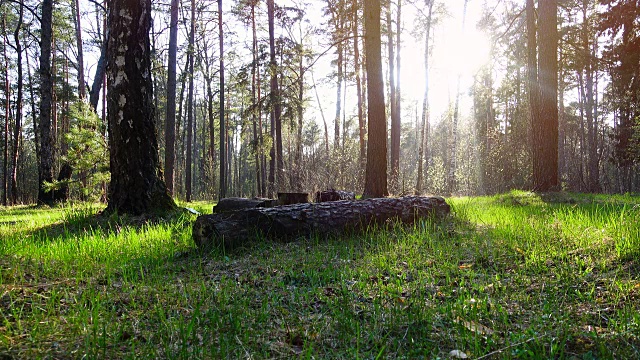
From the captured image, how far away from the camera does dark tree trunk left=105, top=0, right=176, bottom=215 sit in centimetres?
569

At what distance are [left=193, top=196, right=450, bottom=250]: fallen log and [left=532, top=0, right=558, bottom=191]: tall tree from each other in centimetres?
508

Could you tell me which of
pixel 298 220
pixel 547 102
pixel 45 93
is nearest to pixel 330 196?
pixel 298 220

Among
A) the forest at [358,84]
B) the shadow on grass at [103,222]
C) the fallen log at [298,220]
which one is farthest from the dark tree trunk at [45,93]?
the fallen log at [298,220]

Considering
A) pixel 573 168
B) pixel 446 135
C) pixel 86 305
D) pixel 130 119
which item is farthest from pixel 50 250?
pixel 446 135

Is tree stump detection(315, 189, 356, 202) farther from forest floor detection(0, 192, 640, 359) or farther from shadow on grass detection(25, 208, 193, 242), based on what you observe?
forest floor detection(0, 192, 640, 359)

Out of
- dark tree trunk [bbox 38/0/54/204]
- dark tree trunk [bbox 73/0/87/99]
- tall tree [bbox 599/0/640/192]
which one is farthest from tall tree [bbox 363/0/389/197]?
dark tree trunk [bbox 73/0/87/99]

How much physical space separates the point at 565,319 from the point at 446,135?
47825 mm

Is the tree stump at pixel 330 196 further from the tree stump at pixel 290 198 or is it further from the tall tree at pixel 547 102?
the tall tree at pixel 547 102

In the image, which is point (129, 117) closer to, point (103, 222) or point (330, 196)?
point (103, 222)

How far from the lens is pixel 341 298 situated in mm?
2354

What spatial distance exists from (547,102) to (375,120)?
419 centimetres

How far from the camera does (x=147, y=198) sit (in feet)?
19.2

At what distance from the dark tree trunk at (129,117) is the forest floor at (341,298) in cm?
197

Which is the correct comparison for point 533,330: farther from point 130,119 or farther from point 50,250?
point 130,119
